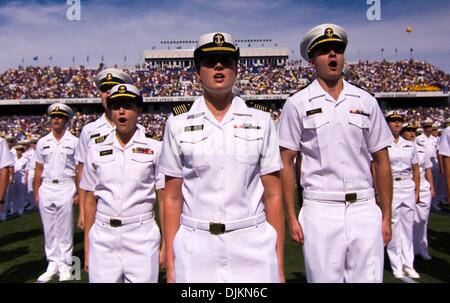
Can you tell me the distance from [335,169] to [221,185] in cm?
123

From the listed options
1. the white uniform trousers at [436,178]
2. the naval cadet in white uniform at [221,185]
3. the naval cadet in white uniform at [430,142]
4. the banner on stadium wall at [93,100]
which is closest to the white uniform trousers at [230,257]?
the naval cadet in white uniform at [221,185]

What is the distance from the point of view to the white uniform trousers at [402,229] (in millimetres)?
7316

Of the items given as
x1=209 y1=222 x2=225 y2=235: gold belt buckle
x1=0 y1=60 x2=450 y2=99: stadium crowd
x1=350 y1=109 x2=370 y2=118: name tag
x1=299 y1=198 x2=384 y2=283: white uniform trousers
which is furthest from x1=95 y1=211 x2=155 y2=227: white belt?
x1=0 y1=60 x2=450 y2=99: stadium crowd

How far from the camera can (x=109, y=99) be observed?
4.29 meters

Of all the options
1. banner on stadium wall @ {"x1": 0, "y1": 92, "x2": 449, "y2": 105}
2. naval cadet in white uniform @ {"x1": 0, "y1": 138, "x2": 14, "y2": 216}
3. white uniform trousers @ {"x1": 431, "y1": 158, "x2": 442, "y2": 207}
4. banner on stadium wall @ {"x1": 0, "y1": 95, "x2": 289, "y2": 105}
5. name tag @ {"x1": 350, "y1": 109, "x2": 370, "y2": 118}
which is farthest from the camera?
banner on stadium wall @ {"x1": 0, "y1": 95, "x2": 289, "y2": 105}

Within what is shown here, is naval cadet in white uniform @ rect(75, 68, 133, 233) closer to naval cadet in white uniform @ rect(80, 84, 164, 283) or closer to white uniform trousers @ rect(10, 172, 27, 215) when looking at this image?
naval cadet in white uniform @ rect(80, 84, 164, 283)

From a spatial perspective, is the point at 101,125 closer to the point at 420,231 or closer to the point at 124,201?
the point at 124,201

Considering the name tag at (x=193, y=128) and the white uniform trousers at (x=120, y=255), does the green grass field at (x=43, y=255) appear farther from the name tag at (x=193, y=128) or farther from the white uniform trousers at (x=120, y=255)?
→ the name tag at (x=193, y=128)

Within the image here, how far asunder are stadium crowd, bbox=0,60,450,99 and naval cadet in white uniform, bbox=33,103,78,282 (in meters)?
44.9

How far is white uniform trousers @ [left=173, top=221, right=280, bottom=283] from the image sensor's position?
3.04 m

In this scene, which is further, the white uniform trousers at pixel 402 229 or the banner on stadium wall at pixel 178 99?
the banner on stadium wall at pixel 178 99

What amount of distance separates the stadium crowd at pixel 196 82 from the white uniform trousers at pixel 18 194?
3757 centimetres
